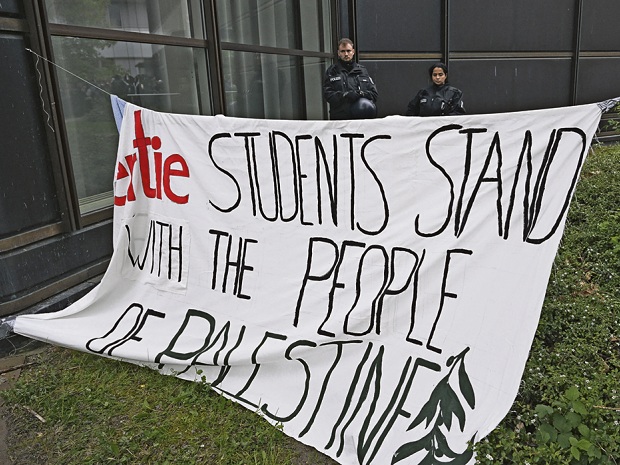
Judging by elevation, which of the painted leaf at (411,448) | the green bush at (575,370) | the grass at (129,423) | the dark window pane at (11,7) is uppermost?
the dark window pane at (11,7)

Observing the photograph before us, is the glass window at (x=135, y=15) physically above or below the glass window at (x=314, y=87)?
above

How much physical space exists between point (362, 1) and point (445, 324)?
650cm

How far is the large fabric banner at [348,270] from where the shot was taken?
2.51 meters

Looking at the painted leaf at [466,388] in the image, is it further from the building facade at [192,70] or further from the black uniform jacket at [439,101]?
the black uniform jacket at [439,101]

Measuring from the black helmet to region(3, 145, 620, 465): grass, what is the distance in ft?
7.77

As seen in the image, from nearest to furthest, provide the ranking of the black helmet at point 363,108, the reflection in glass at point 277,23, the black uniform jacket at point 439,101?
Result: the black helmet at point 363,108
the black uniform jacket at point 439,101
the reflection in glass at point 277,23

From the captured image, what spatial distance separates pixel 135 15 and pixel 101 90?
1116 mm

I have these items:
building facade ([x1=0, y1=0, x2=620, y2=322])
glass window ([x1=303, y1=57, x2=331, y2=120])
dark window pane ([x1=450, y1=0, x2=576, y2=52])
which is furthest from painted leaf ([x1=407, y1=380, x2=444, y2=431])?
dark window pane ([x1=450, y1=0, x2=576, y2=52])

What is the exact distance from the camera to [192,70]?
577cm

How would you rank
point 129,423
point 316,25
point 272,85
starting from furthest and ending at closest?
point 316,25 → point 272,85 → point 129,423

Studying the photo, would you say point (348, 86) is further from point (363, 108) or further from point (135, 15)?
point (135, 15)

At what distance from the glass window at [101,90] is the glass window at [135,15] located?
142 mm

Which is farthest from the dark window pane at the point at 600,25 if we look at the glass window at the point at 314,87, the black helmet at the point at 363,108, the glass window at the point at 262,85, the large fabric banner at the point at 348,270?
the large fabric banner at the point at 348,270

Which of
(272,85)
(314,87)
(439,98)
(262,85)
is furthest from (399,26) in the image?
(439,98)
